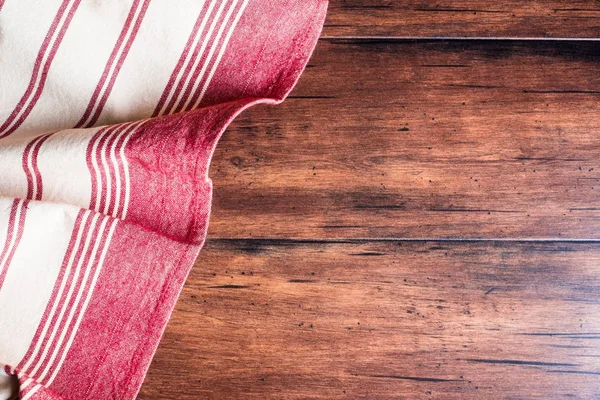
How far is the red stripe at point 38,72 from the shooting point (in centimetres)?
44

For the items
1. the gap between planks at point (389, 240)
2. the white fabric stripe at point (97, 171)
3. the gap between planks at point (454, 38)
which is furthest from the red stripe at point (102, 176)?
the gap between planks at point (454, 38)

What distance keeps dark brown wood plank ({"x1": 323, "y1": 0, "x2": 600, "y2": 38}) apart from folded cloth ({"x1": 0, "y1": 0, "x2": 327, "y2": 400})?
0.08 metres

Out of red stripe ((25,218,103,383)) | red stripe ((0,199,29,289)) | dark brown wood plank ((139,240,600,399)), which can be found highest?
red stripe ((0,199,29,289))

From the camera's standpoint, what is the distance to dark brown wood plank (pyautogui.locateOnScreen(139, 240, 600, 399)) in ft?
1.57

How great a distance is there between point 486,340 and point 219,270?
9.9 inches

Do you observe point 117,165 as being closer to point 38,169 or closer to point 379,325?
point 38,169

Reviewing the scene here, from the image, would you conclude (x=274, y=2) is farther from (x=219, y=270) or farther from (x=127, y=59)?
Result: (x=219, y=270)

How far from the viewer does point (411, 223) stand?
0.50 metres

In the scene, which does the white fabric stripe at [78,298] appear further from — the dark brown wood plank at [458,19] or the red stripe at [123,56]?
the dark brown wood plank at [458,19]

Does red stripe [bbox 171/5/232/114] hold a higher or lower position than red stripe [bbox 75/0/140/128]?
lower

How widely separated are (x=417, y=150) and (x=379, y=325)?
0.17 metres

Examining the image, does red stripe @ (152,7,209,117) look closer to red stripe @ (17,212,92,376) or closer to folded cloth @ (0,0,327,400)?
folded cloth @ (0,0,327,400)

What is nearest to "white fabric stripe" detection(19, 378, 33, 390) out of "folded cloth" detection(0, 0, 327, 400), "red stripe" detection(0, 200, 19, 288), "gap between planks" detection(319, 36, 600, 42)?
"folded cloth" detection(0, 0, 327, 400)

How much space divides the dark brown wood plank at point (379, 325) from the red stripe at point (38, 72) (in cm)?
19
